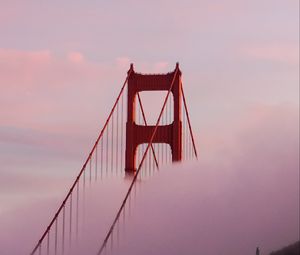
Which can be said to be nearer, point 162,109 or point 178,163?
→ point 178,163

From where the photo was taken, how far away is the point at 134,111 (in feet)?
136

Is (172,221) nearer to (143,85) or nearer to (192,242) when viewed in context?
(192,242)

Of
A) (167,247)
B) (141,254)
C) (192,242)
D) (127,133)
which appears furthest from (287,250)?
(167,247)

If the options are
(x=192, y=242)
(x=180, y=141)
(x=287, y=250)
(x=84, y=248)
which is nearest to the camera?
(x=180, y=141)

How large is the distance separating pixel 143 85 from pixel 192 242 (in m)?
40.3

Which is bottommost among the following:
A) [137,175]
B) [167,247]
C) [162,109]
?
[167,247]

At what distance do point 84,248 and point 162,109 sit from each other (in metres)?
17.8

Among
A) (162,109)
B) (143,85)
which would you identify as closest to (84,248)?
(162,109)

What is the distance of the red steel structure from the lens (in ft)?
133

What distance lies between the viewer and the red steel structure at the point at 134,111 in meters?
40.4

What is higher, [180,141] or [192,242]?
[180,141]

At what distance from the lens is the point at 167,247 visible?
289ft

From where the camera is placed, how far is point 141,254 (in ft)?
236

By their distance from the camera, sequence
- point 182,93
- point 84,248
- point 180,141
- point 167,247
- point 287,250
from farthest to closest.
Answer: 1. point 167,247
2. point 84,248
3. point 287,250
4. point 182,93
5. point 180,141
